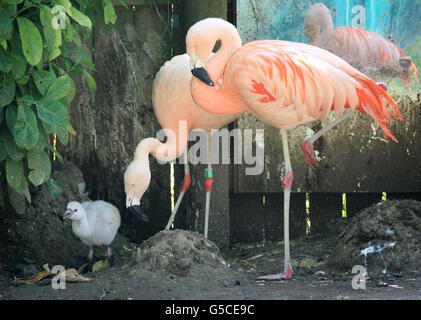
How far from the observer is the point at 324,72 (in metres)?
4.21

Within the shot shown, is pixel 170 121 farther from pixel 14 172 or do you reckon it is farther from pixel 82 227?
pixel 14 172

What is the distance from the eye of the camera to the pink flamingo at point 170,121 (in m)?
4.70

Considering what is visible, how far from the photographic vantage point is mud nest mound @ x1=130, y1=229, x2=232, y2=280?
4.11m

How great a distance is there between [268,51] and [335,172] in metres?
1.39

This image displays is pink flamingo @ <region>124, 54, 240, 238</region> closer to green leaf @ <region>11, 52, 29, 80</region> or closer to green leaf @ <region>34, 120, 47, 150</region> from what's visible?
green leaf @ <region>34, 120, 47, 150</region>

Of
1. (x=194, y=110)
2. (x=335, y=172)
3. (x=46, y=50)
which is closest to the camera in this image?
(x=46, y=50)

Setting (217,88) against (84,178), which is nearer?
(217,88)

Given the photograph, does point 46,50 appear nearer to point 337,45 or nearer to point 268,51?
point 268,51

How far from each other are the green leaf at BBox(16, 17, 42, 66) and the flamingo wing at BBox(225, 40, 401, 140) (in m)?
1.21

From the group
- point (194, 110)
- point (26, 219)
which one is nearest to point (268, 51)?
point (194, 110)

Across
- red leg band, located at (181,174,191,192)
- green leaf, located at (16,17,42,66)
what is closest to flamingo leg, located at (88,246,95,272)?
red leg band, located at (181,174,191,192)

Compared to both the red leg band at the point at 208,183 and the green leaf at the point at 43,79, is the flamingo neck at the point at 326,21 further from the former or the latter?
the green leaf at the point at 43,79

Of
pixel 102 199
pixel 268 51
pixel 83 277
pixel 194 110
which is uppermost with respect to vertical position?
pixel 268 51

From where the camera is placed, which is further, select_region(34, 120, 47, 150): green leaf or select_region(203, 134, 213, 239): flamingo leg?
select_region(203, 134, 213, 239): flamingo leg
